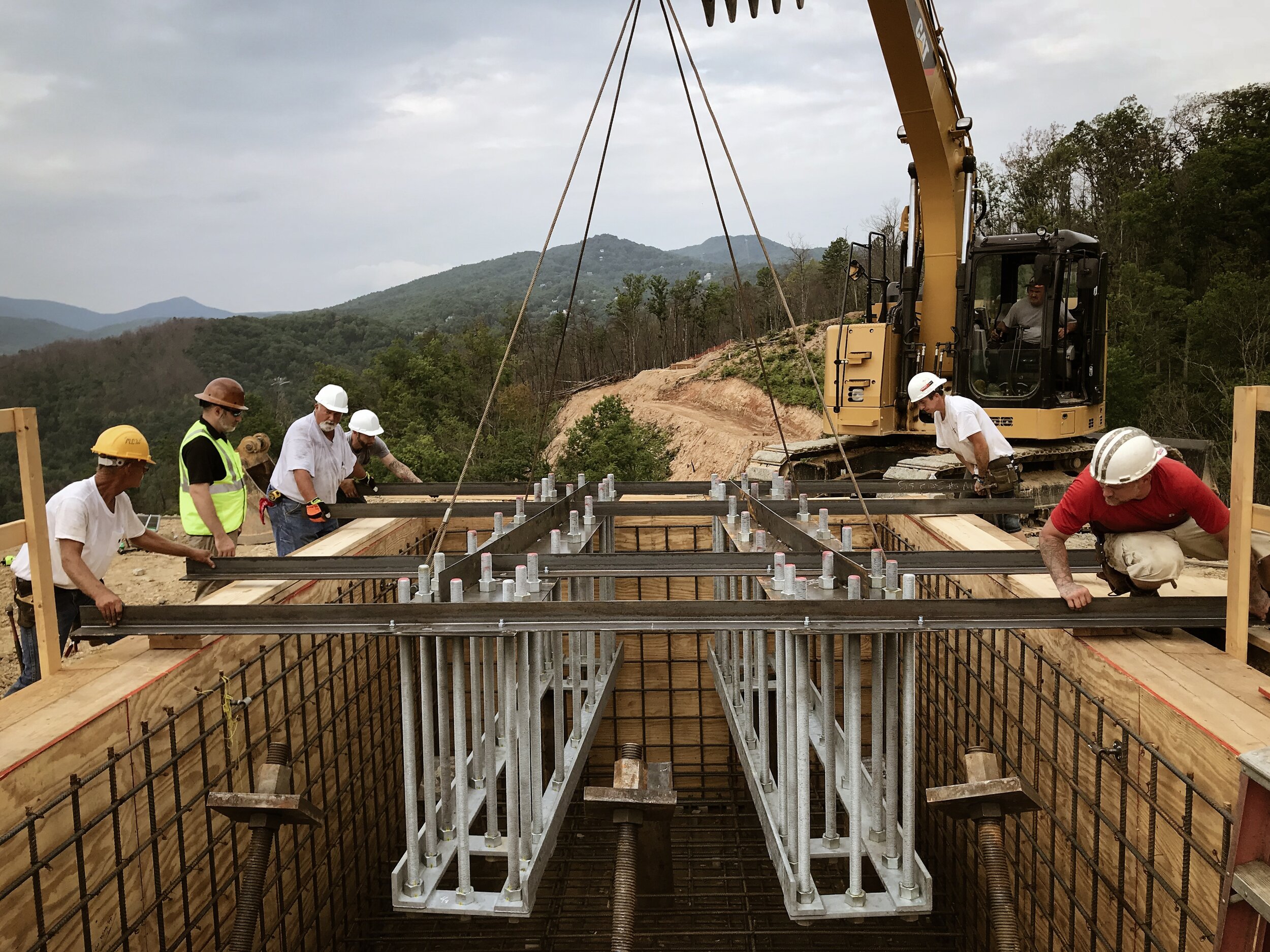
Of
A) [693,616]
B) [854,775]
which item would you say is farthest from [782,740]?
[693,616]

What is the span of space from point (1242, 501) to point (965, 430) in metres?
3.91

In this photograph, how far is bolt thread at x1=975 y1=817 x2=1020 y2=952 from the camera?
259cm

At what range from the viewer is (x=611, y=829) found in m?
5.96

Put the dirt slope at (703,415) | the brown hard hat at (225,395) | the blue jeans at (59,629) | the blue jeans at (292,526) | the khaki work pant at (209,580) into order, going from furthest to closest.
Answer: the dirt slope at (703,415)
the blue jeans at (292,526)
the brown hard hat at (225,395)
the khaki work pant at (209,580)
the blue jeans at (59,629)

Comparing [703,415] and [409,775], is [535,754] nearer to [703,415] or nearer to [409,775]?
[409,775]

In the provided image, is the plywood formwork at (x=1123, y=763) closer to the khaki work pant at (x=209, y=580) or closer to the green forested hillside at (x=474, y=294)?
the khaki work pant at (x=209, y=580)

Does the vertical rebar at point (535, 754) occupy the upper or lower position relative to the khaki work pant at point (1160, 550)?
lower

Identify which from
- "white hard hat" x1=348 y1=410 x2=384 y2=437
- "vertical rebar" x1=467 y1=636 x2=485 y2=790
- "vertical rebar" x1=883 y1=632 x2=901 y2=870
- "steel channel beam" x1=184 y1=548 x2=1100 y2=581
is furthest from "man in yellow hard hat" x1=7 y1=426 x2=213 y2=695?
"vertical rebar" x1=883 y1=632 x2=901 y2=870

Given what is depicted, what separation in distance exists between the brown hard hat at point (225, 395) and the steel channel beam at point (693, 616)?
2.17 metres

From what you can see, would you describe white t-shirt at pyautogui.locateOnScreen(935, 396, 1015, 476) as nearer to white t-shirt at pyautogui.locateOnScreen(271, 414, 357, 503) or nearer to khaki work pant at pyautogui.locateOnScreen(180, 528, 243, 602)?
white t-shirt at pyautogui.locateOnScreen(271, 414, 357, 503)

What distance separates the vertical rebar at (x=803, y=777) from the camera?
3350mm

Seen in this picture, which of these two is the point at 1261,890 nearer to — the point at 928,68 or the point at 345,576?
the point at 345,576

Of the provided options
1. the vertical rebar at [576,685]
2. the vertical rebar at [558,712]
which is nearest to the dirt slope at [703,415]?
the vertical rebar at [576,685]

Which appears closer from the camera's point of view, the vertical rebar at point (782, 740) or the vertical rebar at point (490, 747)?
the vertical rebar at point (490, 747)
